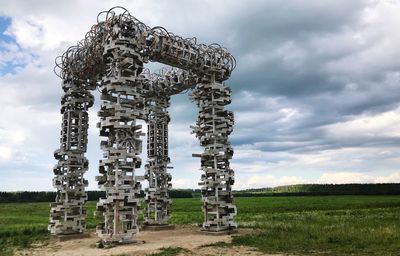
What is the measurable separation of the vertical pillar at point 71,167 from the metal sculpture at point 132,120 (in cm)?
6

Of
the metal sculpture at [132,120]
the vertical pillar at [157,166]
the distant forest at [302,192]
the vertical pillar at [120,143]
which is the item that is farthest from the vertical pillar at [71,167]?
the distant forest at [302,192]

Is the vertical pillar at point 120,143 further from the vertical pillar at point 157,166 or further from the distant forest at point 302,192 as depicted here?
the distant forest at point 302,192

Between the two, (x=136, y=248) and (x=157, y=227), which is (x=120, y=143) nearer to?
(x=136, y=248)

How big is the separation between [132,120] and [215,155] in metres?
6.87

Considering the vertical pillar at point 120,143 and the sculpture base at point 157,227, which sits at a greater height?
the vertical pillar at point 120,143

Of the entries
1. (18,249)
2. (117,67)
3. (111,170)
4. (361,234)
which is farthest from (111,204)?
(361,234)

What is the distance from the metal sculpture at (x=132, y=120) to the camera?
18844 mm

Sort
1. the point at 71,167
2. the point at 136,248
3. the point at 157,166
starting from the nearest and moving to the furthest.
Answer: the point at 136,248 < the point at 71,167 < the point at 157,166

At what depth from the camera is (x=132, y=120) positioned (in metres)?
19.4

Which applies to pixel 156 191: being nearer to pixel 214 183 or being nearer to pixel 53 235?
pixel 214 183

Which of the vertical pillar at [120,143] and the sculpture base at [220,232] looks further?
the sculpture base at [220,232]

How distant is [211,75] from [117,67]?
7.58 m

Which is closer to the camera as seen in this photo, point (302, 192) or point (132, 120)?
point (132, 120)

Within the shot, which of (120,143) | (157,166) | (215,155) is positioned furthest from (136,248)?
(157,166)
